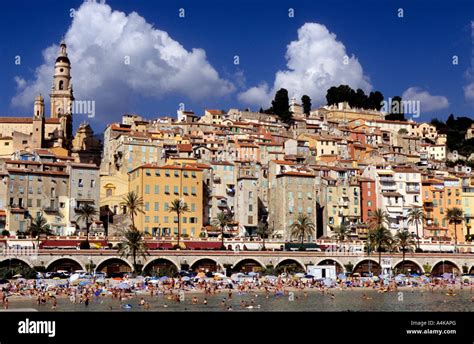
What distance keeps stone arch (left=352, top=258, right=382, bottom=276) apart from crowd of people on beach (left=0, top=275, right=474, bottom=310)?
6.83 meters

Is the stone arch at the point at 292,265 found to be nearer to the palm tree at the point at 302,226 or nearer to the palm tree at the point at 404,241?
the palm tree at the point at 302,226

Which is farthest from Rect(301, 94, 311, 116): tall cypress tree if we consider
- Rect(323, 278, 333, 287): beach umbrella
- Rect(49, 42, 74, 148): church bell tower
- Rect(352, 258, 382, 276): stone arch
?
Rect(323, 278, 333, 287): beach umbrella

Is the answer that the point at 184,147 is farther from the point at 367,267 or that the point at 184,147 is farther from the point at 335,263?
the point at 367,267

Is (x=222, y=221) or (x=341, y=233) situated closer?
(x=222, y=221)

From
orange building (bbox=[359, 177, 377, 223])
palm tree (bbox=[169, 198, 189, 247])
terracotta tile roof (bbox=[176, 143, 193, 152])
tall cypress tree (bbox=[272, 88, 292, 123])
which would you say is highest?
tall cypress tree (bbox=[272, 88, 292, 123])

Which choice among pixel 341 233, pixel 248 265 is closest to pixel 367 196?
pixel 341 233

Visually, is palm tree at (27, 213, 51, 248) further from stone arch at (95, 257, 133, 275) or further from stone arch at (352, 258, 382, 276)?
stone arch at (352, 258, 382, 276)

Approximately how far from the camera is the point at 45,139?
125500 millimetres

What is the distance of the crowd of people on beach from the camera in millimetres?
61938

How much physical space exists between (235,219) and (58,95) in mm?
61795

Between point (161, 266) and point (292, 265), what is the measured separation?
1631cm

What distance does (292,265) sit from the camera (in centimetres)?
8325

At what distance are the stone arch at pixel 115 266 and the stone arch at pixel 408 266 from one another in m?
35.2
